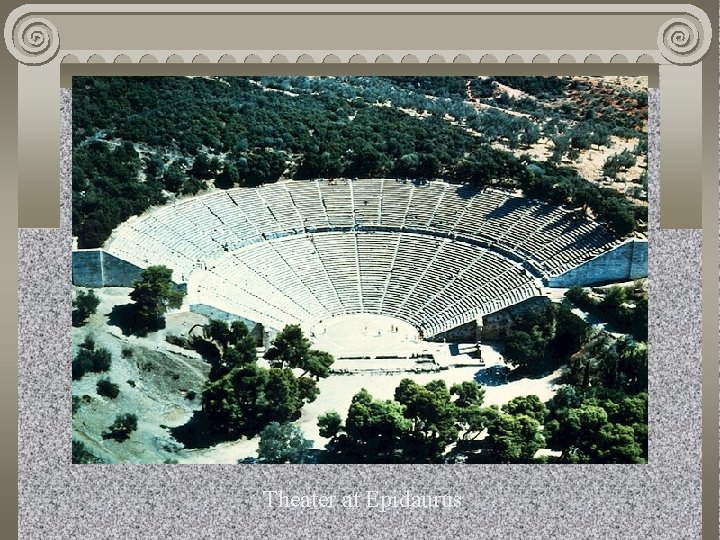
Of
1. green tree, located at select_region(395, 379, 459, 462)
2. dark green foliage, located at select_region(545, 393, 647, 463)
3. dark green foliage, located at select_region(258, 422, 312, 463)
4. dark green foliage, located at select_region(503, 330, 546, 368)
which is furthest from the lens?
dark green foliage, located at select_region(503, 330, 546, 368)

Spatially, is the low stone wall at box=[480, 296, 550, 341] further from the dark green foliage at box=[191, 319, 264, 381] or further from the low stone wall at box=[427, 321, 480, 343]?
the dark green foliage at box=[191, 319, 264, 381]

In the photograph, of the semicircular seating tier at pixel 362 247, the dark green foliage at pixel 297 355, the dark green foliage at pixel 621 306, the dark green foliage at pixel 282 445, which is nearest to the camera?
the dark green foliage at pixel 282 445

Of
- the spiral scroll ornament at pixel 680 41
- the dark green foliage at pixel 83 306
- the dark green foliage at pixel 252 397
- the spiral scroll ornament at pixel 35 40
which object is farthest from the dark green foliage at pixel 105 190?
the spiral scroll ornament at pixel 680 41

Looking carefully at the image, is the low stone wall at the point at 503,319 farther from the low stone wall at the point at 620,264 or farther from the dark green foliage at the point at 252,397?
the dark green foliage at the point at 252,397

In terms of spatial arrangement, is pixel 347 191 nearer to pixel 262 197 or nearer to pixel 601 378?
pixel 262 197

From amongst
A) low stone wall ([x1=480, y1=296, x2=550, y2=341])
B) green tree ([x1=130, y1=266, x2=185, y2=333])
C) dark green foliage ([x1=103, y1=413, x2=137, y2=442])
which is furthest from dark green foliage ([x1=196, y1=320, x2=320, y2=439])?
low stone wall ([x1=480, y1=296, x2=550, y2=341])

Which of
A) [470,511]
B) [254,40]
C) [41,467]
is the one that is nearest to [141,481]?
[41,467]

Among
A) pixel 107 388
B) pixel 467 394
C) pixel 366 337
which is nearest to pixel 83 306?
pixel 107 388
